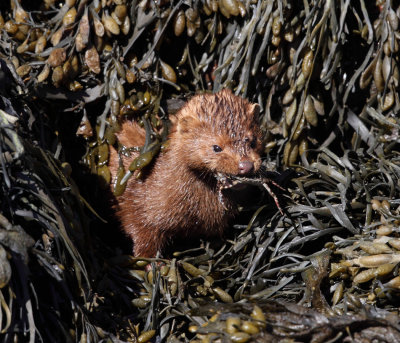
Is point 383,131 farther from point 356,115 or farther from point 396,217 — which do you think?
point 396,217

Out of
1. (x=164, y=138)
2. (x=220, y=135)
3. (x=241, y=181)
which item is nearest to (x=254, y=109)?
(x=220, y=135)

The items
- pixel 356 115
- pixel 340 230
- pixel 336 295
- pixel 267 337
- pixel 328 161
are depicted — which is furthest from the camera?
pixel 356 115

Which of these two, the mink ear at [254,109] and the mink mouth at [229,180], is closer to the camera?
the mink mouth at [229,180]

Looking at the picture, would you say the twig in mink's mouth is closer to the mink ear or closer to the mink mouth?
the mink mouth

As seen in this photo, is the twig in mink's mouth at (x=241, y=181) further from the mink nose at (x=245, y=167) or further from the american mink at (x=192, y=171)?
the mink nose at (x=245, y=167)

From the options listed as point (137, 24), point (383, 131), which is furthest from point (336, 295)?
point (137, 24)

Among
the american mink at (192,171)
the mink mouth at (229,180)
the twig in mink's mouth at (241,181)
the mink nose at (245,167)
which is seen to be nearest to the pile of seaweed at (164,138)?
the american mink at (192,171)

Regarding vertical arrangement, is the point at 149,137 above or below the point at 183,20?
below
